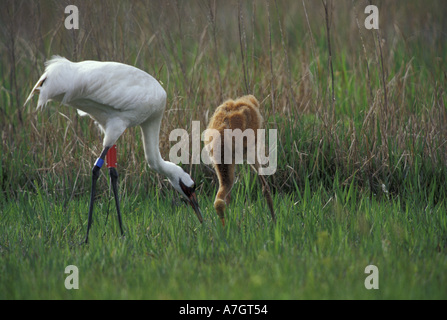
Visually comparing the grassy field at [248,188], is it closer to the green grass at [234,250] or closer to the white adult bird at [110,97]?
the green grass at [234,250]

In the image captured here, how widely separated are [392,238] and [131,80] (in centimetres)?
232

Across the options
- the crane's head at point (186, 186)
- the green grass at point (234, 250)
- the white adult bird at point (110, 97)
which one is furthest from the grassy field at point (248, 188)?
the white adult bird at point (110, 97)

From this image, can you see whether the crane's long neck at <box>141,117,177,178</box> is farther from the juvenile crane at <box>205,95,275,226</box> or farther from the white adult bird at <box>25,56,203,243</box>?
the juvenile crane at <box>205,95,275,226</box>

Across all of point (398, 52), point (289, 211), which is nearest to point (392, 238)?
point (289, 211)

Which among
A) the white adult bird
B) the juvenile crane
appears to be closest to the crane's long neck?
the white adult bird

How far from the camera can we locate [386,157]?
535 centimetres

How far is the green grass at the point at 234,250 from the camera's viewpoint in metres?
3.32

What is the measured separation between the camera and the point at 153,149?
16.6 feet

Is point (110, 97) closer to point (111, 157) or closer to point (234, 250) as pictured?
point (111, 157)

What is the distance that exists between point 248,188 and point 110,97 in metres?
1.42

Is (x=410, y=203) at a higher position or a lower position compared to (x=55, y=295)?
higher

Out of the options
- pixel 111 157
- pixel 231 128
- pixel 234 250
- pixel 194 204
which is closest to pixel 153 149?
pixel 111 157
